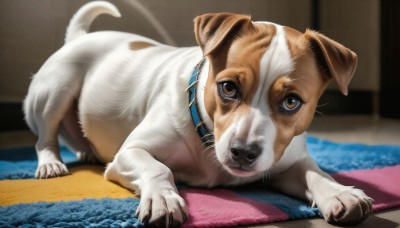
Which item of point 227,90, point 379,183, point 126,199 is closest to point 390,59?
point 379,183

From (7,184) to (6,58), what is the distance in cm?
231

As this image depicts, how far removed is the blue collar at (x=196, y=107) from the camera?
194 cm

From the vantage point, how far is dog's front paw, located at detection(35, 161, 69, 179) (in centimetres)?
228

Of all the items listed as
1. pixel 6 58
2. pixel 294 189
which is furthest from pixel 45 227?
pixel 6 58

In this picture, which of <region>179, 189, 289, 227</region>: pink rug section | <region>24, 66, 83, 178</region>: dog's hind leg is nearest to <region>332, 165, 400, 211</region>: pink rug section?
<region>179, 189, 289, 227</region>: pink rug section

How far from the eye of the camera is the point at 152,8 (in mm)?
4457

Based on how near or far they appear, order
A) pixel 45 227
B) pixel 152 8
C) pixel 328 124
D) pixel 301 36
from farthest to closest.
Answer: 1. pixel 328 124
2. pixel 152 8
3. pixel 301 36
4. pixel 45 227

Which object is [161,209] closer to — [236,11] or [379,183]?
[379,183]

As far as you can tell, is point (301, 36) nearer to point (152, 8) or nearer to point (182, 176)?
point (182, 176)

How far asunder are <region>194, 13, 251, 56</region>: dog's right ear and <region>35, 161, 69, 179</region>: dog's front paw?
965 millimetres

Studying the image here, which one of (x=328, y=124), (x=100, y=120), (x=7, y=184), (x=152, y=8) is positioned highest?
(x=152, y=8)

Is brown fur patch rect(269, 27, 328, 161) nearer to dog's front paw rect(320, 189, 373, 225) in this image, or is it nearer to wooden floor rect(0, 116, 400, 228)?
dog's front paw rect(320, 189, 373, 225)

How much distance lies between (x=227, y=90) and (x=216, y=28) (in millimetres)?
274

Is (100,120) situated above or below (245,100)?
below
